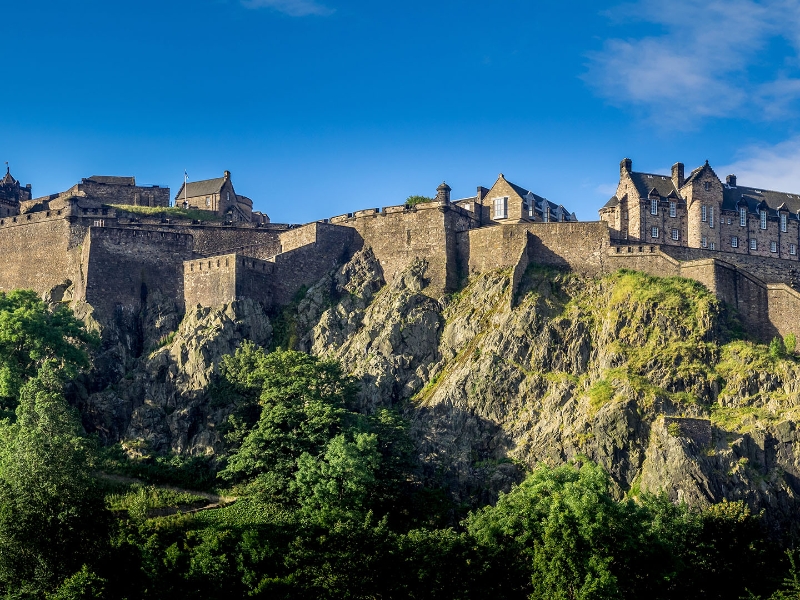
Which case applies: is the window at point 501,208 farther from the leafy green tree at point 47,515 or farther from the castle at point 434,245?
the leafy green tree at point 47,515

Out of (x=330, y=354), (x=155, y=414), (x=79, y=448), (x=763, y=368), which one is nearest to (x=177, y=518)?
(x=79, y=448)

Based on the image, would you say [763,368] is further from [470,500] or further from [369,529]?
[369,529]

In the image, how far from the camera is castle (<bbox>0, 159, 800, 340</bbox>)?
8162 cm

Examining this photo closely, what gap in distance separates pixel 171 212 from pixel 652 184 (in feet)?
133

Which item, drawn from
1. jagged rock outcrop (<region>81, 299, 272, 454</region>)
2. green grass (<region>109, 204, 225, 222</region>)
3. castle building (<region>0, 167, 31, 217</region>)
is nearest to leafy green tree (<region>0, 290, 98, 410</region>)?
jagged rock outcrop (<region>81, 299, 272, 454</region>)

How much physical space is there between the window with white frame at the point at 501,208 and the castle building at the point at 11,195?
42012 millimetres

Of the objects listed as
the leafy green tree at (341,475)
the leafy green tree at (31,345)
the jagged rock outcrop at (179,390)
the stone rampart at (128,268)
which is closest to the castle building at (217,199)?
the stone rampart at (128,268)

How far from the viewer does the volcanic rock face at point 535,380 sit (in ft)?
228

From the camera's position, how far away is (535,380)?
2943 inches

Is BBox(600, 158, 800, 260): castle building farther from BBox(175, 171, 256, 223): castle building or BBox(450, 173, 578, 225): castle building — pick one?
BBox(175, 171, 256, 223): castle building

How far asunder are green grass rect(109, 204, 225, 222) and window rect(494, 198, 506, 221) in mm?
22803

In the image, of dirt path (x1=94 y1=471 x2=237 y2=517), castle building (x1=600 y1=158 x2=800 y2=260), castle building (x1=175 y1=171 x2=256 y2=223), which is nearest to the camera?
dirt path (x1=94 y1=471 x2=237 y2=517)

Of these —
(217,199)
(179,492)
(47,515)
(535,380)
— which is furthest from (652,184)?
(47,515)

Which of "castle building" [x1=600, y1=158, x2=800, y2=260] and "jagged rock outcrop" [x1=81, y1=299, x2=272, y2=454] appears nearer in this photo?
"jagged rock outcrop" [x1=81, y1=299, x2=272, y2=454]
